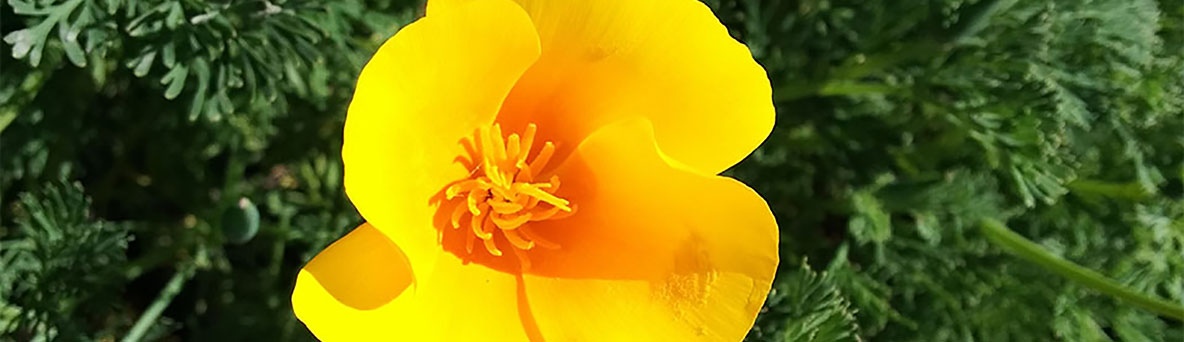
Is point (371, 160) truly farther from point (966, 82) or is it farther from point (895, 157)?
point (895, 157)

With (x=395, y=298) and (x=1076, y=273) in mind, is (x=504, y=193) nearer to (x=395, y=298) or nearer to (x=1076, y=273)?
(x=395, y=298)

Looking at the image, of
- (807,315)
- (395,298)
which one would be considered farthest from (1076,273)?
(395,298)

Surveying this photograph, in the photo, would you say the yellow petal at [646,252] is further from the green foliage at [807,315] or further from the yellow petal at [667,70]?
the green foliage at [807,315]

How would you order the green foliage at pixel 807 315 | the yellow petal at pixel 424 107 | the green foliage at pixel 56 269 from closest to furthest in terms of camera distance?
the yellow petal at pixel 424 107, the green foliage at pixel 807 315, the green foliage at pixel 56 269

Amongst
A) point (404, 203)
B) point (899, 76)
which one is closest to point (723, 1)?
point (899, 76)

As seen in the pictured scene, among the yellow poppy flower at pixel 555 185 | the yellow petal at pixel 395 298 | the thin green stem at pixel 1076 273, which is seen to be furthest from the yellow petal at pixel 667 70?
the thin green stem at pixel 1076 273

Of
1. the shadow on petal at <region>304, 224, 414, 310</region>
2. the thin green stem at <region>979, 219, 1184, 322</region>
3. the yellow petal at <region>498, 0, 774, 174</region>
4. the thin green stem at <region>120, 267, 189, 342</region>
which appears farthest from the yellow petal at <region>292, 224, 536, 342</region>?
the thin green stem at <region>979, 219, 1184, 322</region>

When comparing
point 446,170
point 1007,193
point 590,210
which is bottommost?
point 1007,193
